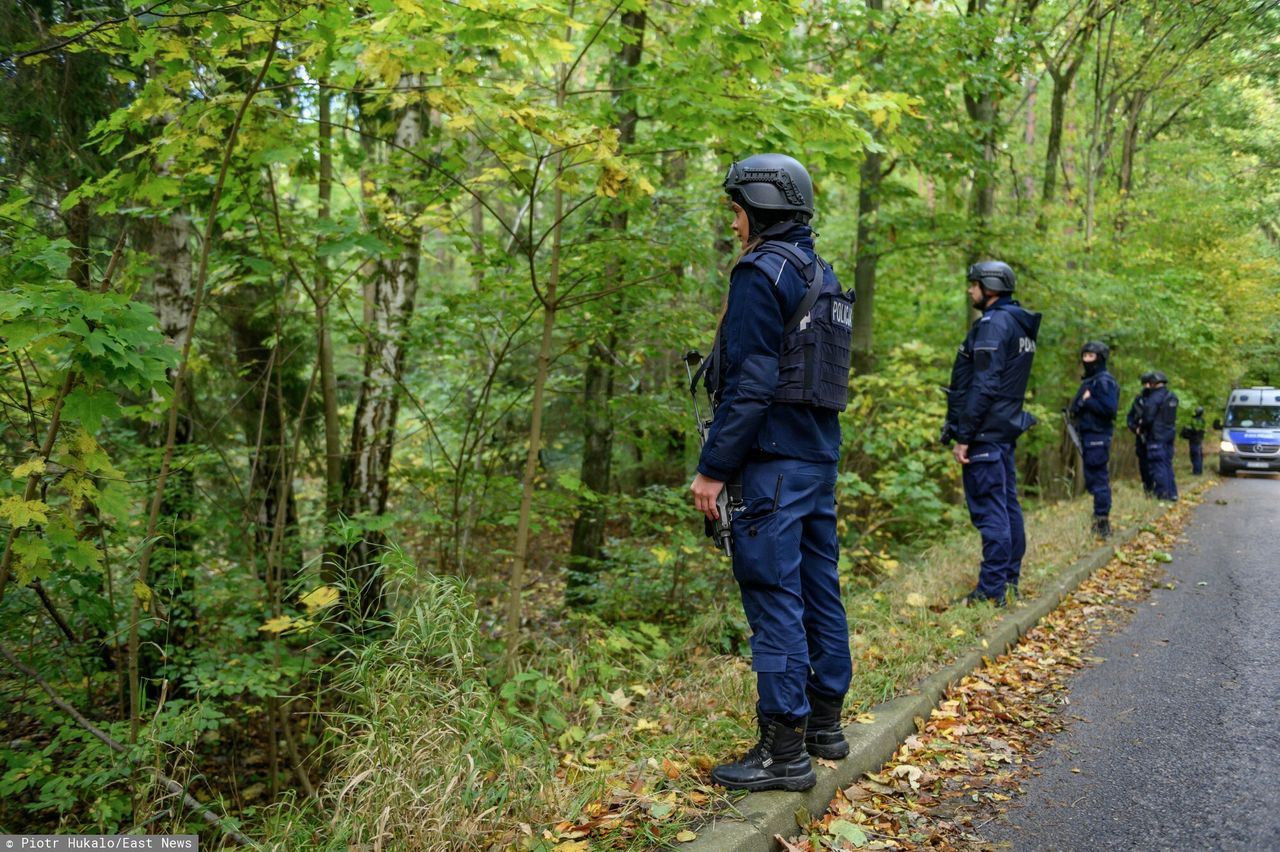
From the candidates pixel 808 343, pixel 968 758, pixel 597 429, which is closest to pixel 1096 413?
pixel 597 429

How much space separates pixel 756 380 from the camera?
2.78 metres

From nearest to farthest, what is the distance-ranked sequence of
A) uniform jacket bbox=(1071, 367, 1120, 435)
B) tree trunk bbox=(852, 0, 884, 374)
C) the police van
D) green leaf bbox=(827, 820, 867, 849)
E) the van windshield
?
green leaf bbox=(827, 820, 867, 849) → uniform jacket bbox=(1071, 367, 1120, 435) → tree trunk bbox=(852, 0, 884, 374) → the police van → the van windshield

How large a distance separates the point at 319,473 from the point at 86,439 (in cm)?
369

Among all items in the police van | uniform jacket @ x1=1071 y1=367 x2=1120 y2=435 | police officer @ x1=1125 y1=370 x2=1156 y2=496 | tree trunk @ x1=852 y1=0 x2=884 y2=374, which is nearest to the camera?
uniform jacket @ x1=1071 y1=367 x2=1120 y2=435

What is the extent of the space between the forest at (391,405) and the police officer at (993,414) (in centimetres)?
53

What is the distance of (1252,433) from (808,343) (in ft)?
70.7

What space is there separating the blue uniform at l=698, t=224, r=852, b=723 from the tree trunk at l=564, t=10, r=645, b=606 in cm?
332

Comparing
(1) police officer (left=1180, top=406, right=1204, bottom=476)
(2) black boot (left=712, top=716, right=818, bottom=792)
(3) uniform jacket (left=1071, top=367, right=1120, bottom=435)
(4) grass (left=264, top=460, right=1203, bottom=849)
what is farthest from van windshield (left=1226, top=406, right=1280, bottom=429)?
(2) black boot (left=712, top=716, right=818, bottom=792)

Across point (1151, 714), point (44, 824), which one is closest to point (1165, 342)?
point (1151, 714)

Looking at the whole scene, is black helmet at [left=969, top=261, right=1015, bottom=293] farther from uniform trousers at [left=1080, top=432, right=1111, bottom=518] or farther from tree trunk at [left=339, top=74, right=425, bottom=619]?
tree trunk at [left=339, top=74, right=425, bottom=619]

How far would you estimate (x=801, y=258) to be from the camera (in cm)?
295

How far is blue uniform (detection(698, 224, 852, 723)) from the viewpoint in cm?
281

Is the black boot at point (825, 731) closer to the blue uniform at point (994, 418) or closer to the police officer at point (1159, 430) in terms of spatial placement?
the blue uniform at point (994, 418)

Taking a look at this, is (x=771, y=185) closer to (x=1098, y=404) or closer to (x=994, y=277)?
(x=994, y=277)
